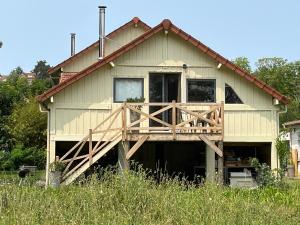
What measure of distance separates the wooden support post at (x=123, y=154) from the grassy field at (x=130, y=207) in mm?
7376

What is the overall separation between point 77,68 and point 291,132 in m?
16.6

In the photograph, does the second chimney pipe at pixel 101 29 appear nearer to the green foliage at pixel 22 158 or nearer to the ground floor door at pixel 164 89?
the ground floor door at pixel 164 89

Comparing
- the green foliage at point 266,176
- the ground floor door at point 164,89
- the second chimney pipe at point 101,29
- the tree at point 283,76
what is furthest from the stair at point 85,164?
the tree at point 283,76

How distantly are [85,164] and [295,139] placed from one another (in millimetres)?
20645

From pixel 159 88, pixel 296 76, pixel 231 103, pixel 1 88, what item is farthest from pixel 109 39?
pixel 296 76

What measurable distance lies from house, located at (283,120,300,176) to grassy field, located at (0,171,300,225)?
23.4 m

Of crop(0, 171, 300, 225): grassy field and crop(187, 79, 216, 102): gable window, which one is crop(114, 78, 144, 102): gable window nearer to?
crop(187, 79, 216, 102): gable window

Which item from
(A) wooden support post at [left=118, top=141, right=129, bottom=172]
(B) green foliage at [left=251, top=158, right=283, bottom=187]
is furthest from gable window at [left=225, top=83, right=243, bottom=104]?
(A) wooden support post at [left=118, top=141, right=129, bottom=172]

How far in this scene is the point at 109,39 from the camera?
27.5 metres

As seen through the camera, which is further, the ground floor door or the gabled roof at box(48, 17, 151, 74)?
the gabled roof at box(48, 17, 151, 74)

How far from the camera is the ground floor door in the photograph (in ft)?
73.9

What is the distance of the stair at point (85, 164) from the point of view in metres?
19.9

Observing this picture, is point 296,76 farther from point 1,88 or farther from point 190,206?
point 190,206

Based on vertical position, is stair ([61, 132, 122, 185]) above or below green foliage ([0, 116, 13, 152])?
below
